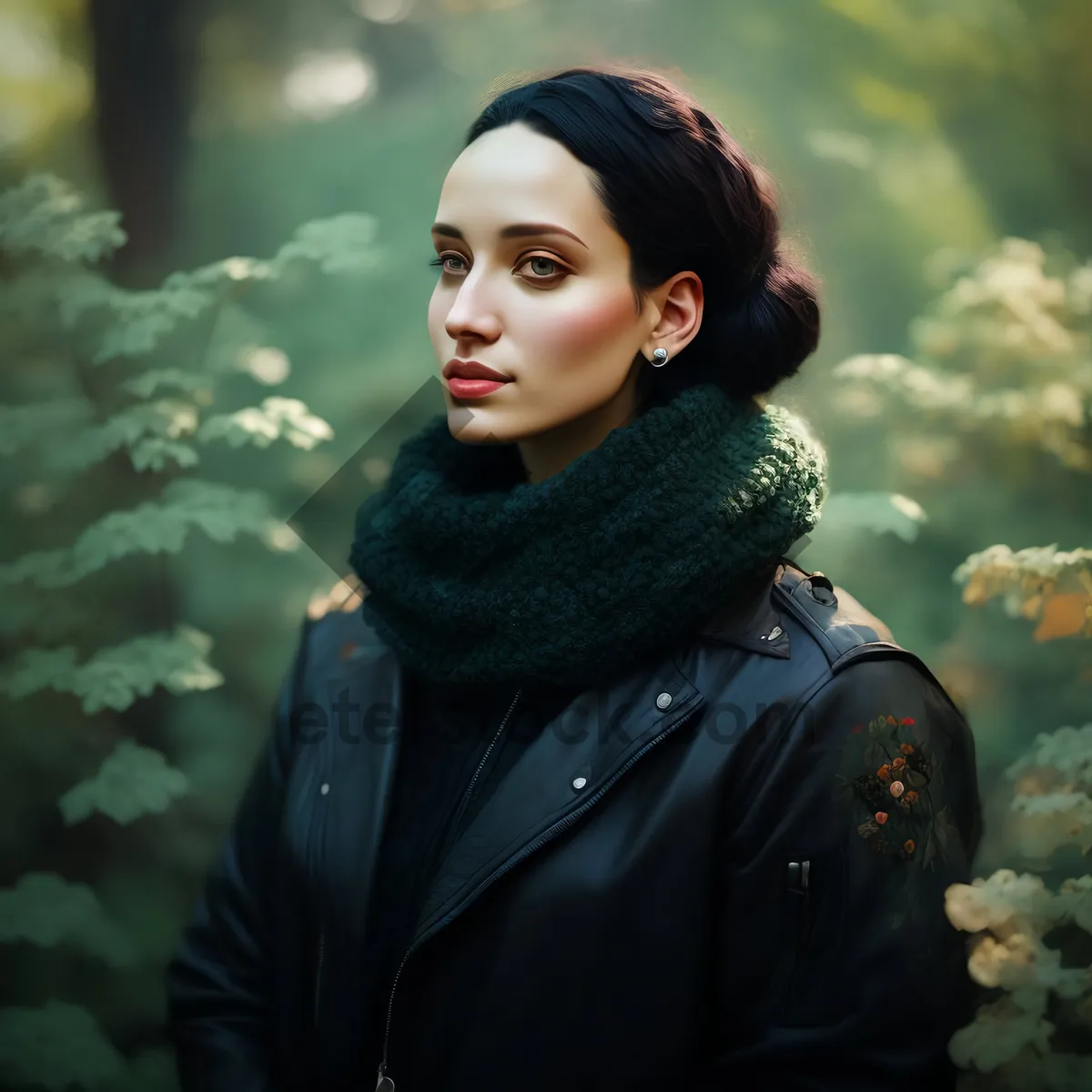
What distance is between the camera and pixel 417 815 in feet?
4.27

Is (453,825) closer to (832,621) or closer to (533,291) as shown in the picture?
(832,621)

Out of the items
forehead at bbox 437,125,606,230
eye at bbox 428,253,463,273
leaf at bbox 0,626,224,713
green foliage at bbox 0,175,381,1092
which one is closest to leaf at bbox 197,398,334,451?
green foliage at bbox 0,175,381,1092

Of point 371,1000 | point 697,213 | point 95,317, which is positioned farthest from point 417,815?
point 95,317

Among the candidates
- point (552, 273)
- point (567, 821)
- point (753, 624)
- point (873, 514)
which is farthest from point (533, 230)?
point (873, 514)

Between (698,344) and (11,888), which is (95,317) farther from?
(698,344)

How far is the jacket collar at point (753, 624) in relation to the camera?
3.96 ft

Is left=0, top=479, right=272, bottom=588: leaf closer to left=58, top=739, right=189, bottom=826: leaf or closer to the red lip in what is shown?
left=58, top=739, right=189, bottom=826: leaf

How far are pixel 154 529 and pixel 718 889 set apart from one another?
1.13 metres

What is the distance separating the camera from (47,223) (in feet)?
6.02

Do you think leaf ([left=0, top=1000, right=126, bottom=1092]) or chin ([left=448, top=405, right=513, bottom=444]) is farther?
leaf ([left=0, top=1000, right=126, bottom=1092])

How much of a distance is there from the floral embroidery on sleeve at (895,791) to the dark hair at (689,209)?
0.43 m

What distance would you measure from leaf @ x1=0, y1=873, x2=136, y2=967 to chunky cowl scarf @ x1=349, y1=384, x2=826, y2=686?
884 mm

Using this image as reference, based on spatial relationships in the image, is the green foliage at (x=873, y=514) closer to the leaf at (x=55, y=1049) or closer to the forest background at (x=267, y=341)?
the forest background at (x=267, y=341)

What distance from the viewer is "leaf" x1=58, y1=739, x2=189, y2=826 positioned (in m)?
1.79
